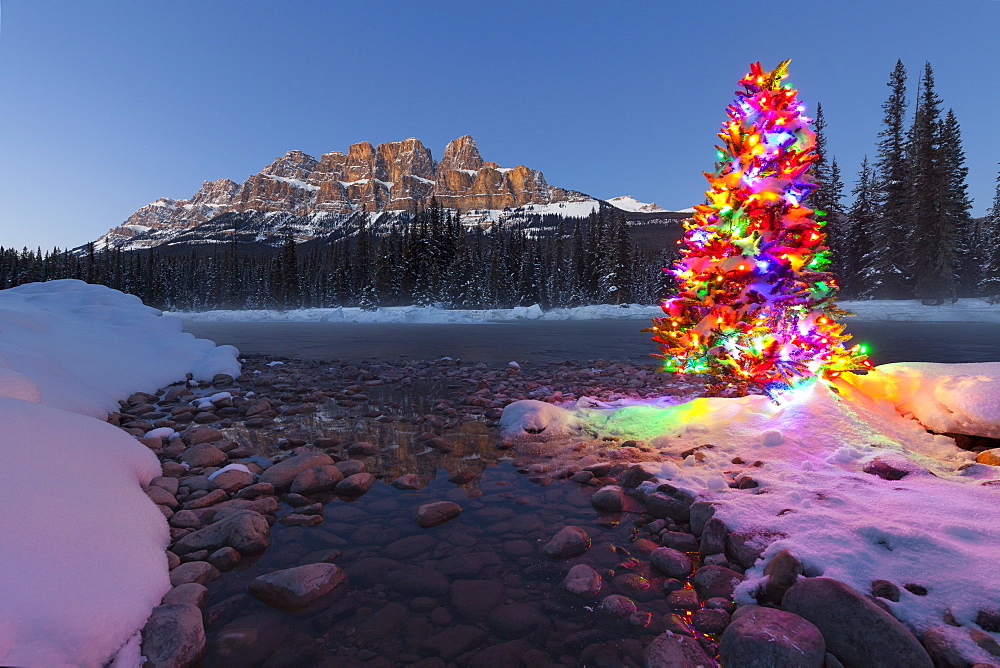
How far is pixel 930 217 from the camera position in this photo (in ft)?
108

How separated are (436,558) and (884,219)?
49751 millimetres

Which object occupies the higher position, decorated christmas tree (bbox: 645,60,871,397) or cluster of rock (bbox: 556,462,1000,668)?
decorated christmas tree (bbox: 645,60,871,397)

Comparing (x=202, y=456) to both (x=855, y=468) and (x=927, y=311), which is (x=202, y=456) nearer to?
(x=855, y=468)

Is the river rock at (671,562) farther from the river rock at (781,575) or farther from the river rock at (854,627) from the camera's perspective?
the river rock at (854,627)

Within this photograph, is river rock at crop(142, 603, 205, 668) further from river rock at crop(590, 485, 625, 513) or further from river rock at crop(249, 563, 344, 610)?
river rock at crop(590, 485, 625, 513)

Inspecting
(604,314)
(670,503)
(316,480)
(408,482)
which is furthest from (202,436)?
(604,314)

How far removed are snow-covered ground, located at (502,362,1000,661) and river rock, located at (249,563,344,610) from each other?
264cm

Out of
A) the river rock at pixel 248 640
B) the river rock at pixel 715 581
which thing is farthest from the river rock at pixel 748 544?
the river rock at pixel 248 640

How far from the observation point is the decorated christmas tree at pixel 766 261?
585 centimetres

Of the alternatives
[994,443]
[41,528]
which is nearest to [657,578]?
[41,528]

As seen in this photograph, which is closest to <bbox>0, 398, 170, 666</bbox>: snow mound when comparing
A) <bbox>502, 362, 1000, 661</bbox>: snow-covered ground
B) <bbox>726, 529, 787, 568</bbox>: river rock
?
<bbox>502, 362, 1000, 661</bbox>: snow-covered ground

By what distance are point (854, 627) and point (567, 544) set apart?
5.42 ft

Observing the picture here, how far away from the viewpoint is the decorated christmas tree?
5.85 meters

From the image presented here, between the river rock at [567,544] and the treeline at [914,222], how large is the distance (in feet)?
120
